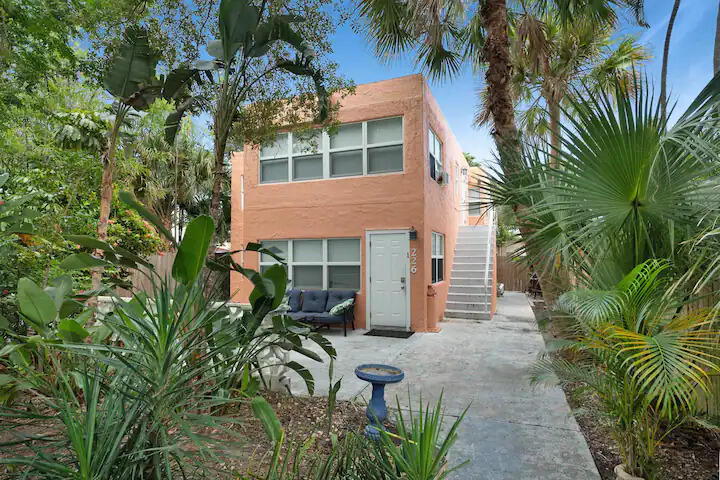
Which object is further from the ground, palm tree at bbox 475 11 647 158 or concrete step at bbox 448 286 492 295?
palm tree at bbox 475 11 647 158

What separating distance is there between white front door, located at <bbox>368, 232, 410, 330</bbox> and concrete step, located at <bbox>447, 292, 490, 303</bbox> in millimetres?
2869

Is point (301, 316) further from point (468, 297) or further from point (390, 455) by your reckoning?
point (390, 455)

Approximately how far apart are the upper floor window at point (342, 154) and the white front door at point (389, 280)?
5.43ft

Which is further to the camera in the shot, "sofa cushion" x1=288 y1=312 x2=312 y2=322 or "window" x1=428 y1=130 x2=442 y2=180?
"window" x1=428 y1=130 x2=442 y2=180

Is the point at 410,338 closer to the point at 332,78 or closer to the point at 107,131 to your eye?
the point at 332,78

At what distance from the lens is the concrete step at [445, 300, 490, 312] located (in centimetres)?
1022

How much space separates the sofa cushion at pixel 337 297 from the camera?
344 inches

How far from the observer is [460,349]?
6.91 m

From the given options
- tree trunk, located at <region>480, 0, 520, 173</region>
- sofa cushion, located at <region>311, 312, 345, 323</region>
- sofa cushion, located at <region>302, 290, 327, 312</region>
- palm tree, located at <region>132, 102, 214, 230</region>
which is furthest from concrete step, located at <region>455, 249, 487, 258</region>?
palm tree, located at <region>132, 102, 214, 230</region>

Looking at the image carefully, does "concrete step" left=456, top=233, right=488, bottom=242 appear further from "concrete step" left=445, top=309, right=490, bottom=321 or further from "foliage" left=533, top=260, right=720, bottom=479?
"foliage" left=533, top=260, right=720, bottom=479

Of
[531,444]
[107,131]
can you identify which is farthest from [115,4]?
[531,444]

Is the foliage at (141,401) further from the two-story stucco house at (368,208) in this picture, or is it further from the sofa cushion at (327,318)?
the two-story stucco house at (368,208)

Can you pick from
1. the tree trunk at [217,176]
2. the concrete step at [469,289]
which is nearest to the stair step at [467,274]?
the concrete step at [469,289]

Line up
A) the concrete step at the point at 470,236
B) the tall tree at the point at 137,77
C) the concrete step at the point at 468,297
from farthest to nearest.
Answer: the concrete step at the point at 470,236, the concrete step at the point at 468,297, the tall tree at the point at 137,77
